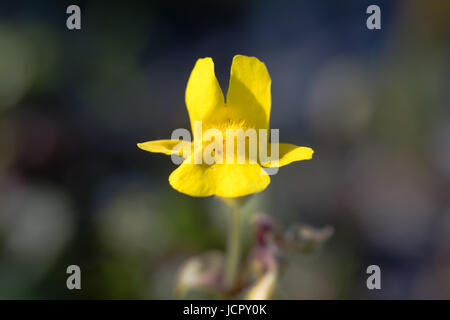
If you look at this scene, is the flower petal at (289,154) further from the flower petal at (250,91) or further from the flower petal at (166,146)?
the flower petal at (166,146)

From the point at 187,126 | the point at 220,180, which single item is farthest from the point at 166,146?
the point at 187,126

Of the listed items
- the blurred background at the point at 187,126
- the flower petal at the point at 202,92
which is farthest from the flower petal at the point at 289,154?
the blurred background at the point at 187,126

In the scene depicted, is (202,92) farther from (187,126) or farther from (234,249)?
(187,126)

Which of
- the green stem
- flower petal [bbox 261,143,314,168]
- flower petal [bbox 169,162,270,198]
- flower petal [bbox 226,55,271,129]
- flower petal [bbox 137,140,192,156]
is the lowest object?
the green stem

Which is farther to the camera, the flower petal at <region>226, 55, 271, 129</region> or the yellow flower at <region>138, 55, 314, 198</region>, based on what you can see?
the flower petal at <region>226, 55, 271, 129</region>

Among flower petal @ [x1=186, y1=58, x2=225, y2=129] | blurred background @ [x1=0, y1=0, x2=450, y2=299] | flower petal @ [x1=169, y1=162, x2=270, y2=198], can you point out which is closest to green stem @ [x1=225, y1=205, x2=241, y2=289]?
flower petal @ [x1=169, y1=162, x2=270, y2=198]

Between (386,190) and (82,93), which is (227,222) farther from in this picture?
(82,93)

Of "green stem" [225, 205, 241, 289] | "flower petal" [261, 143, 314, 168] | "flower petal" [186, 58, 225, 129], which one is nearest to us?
"flower petal" [261, 143, 314, 168]

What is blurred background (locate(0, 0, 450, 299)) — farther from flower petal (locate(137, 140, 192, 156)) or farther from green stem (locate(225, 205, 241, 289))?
flower petal (locate(137, 140, 192, 156))
